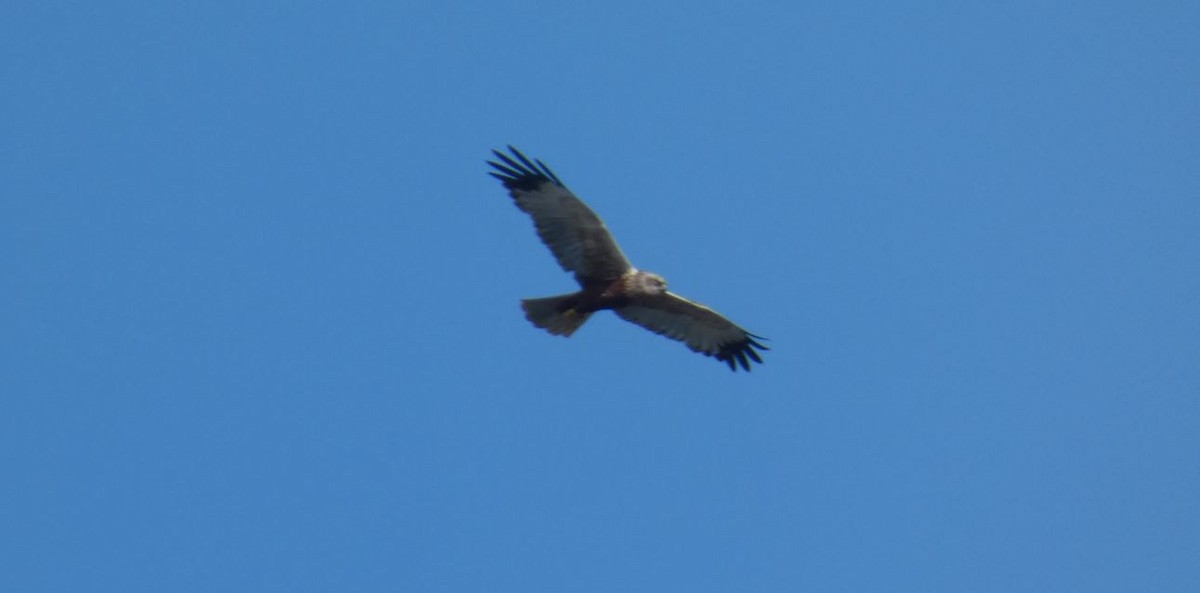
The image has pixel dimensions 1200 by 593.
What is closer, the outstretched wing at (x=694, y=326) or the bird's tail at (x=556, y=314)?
the bird's tail at (x=556, y=314)

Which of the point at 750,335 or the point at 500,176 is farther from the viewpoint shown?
the point at 750,335

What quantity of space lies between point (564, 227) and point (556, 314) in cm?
88

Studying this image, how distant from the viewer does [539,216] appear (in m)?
15.9

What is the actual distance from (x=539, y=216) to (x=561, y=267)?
0.57m

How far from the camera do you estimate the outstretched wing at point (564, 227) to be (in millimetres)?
15703

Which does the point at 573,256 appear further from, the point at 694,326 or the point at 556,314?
the point at 694,326

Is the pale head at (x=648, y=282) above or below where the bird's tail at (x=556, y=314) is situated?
above

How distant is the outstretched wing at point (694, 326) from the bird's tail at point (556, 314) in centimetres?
70

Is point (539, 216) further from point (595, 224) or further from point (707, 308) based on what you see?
point (707, 308)

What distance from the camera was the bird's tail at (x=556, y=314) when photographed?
15.8m

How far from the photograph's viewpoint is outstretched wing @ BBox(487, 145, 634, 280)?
1570cm

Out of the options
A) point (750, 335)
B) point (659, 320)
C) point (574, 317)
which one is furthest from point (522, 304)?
point (750, 335)

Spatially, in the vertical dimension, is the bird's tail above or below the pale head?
below

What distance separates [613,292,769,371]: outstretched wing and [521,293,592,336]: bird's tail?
27.6 inches
